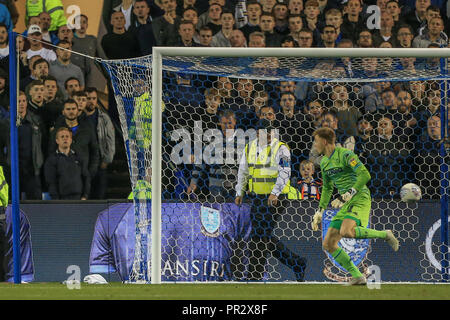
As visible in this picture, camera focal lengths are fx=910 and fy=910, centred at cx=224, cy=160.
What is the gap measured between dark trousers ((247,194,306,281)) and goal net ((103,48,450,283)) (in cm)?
1

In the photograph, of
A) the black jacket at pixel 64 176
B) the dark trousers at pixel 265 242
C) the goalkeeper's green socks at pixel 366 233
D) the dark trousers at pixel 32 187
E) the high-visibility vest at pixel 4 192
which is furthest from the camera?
the dark trousers at pixel 32 187

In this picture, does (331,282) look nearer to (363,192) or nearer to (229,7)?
(363,192)

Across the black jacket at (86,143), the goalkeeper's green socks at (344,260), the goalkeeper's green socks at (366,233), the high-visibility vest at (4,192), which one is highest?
the black jacket at (86,143)

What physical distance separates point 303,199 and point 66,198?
9.02 feet

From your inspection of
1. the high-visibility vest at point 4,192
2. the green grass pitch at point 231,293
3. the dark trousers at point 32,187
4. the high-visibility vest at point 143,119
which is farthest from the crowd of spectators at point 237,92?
the green grass pitch at point 231,293

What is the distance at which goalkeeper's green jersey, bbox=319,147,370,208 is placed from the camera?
910 centimetres

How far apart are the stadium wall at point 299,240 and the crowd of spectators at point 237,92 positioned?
261mm

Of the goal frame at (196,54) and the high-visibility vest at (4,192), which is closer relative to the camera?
the goal frame at (196,54)

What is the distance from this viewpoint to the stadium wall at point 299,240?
10141 millimetres

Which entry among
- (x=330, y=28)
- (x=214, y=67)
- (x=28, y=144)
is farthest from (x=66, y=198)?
(x=330, y=28)

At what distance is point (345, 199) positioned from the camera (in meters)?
9.28

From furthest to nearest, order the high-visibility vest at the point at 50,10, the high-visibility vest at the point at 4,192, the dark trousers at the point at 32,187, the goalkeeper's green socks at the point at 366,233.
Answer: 1. the high-visibility vest at the point at 50,10
2. the dark trousers at the point at 32,187
3. the high-visibility vest at the point at 4,192
4. the goalkeeper's green socks at the point at 366,233

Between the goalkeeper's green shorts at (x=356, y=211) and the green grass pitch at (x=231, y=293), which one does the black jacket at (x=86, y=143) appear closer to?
the green grass pitch at (x=231, y=293)

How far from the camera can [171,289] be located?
809 cm
